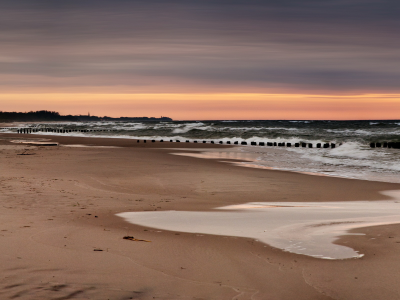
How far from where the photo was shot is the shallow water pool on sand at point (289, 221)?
5887 mm

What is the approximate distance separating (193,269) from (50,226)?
2.99 m

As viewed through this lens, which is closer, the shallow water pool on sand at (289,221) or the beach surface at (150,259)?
the beach surface at (150,259)

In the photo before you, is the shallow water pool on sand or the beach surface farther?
the shallow water pool on sand

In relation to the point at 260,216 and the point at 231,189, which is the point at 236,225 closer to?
the point at 260,216

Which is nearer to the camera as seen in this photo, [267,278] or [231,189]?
[267,278]

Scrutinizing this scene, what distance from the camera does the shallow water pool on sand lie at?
5.89 meters

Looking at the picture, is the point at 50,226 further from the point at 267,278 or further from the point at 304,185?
the point at 304,185

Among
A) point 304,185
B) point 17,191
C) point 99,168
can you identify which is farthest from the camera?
point 99,168

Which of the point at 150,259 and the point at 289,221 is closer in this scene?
the point at 150,259

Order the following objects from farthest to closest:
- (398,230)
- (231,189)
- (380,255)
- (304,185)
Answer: (304,185)
(231,189)
(398,230)
(380,255)

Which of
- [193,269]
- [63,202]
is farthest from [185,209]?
[193,269]

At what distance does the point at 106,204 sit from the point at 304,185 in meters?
6.28

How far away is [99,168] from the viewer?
15.8 metres

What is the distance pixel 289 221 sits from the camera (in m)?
7.44
